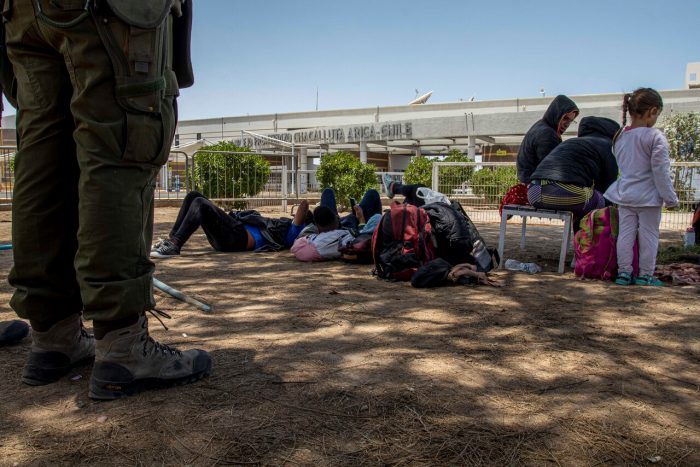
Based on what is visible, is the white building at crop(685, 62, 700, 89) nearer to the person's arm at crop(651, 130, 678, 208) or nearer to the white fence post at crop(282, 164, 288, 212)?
the white fence post at crop(282, 164, 288, 212)

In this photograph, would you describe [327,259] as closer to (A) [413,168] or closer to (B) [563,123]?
(B) [563,123]

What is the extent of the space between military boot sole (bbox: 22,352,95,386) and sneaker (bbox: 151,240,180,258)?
3.84 metres

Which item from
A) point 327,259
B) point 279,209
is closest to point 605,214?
point 327,259

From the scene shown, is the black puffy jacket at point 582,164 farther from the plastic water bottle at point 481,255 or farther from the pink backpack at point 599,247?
the plastic water bottle at point 481,255

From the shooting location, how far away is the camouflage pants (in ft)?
5.74

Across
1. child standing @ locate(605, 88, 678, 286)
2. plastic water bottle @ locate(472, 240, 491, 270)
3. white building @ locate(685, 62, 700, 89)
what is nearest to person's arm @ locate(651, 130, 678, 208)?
child standing @ locate(605, 88, 678, 286)

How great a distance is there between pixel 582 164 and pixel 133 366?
14.9ft

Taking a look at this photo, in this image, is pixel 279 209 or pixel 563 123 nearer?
pixel 563 123

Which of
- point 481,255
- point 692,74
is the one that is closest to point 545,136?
point 481,255

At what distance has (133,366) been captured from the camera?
1.94 m

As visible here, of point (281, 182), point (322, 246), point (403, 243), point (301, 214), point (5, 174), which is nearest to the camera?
point (403, 243)

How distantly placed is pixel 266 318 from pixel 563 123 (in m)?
4.32

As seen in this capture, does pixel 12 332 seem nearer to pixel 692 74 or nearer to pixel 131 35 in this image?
pixel 131 35

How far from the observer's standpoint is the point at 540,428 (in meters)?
1.75
